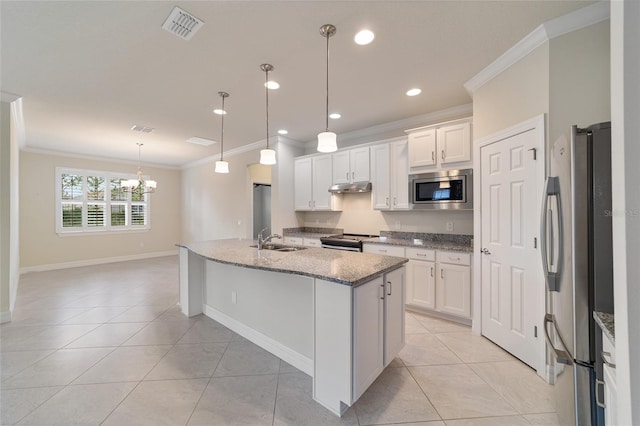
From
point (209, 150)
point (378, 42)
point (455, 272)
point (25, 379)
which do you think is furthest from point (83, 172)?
point (455, 272)

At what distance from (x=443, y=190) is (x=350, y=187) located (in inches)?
55.9

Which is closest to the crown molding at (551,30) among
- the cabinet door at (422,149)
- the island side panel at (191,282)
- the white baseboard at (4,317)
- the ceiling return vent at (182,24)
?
the cabinet door at (422,149)

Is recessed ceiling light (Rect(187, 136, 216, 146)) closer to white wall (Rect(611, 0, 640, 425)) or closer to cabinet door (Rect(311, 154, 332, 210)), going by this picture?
cabinet door (Rect(311, 154, 332, 210))

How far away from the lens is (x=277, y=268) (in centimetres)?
184

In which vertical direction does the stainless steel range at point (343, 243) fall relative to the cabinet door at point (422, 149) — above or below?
below

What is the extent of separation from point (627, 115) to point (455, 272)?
8.65 ft

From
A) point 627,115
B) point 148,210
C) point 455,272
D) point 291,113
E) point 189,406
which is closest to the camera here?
point 627,115

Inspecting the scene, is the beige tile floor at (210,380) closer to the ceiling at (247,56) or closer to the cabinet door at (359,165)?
the cabinet door at (359,165)

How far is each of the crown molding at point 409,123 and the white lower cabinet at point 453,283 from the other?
195 centimetres

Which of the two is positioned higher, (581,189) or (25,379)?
(581,189)

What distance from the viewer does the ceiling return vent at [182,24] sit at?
1845mm

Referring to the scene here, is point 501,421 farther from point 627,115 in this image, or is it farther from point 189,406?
point 189,406

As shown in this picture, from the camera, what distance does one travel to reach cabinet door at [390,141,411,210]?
3656 mm

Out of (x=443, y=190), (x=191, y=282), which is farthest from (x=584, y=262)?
(x=191, y=282)
